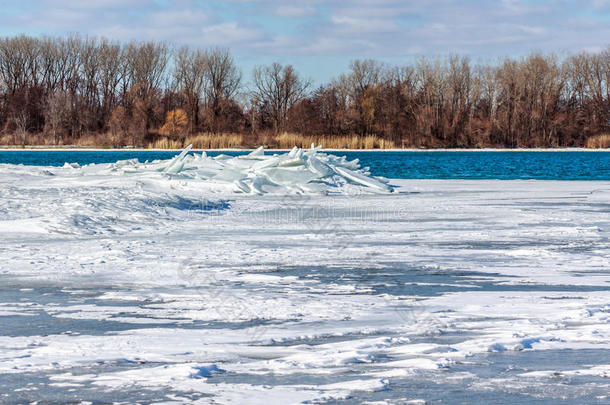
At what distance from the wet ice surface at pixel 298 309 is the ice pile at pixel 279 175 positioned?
5604 mm

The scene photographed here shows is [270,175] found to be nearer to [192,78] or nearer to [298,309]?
[298,309]

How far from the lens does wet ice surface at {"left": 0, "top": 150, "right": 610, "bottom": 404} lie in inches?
142

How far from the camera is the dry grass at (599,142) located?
60.5 meters

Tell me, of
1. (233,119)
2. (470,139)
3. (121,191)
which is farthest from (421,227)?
(233,119)

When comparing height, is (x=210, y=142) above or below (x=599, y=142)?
below

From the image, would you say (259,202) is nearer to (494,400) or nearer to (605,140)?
(494,400)

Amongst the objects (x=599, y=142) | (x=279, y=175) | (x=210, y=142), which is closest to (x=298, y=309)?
(x=279, y=175)

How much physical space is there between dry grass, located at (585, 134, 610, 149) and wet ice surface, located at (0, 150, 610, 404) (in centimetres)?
5283

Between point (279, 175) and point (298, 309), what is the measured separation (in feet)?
40.5

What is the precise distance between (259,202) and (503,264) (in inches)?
300

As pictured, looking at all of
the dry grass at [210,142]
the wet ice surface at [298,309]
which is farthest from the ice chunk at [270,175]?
the dry grass at [210,142]

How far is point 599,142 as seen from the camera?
61281 mm

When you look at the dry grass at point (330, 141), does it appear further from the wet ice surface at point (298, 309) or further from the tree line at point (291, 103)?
the wet ice surface at point (298, 309)

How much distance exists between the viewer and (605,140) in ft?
199
